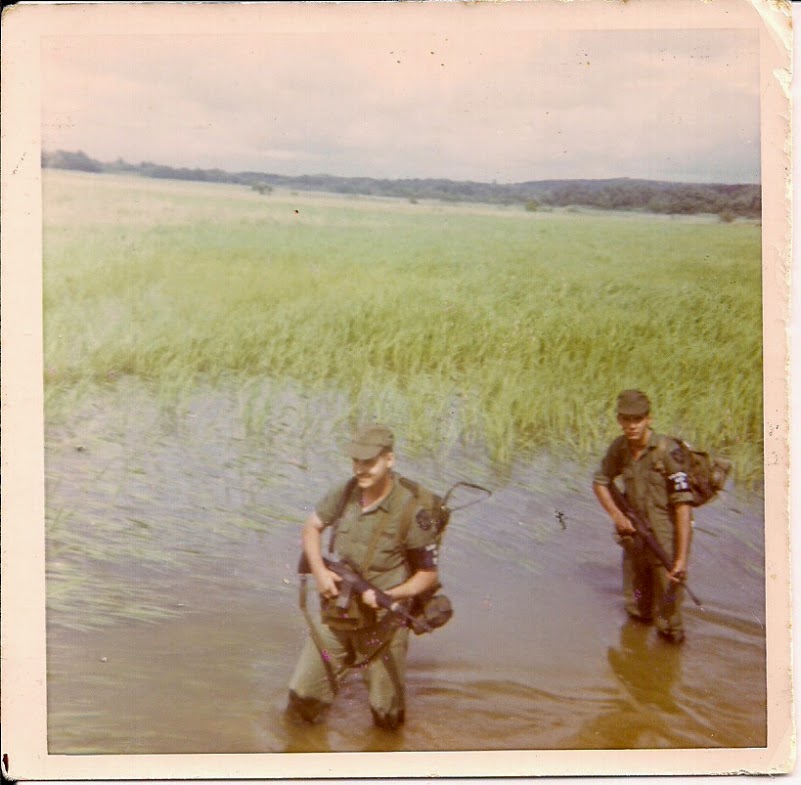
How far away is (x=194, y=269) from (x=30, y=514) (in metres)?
1.25

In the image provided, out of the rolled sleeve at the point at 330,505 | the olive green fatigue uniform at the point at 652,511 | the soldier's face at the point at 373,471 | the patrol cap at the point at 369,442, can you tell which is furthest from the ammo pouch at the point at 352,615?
the olive green fatigue uniform at the point at 652,511

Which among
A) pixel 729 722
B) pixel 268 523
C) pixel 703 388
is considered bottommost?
pixel 729 722

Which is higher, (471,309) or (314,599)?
(471,309)

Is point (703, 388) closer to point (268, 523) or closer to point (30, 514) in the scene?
point (268, 523)

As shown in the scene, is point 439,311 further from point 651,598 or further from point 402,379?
point 651,598

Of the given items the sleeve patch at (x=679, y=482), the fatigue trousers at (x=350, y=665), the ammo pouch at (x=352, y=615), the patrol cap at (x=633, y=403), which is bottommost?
the fatigue trousers at (x=350, y=665)

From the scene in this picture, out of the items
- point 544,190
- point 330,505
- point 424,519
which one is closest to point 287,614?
point 330,505

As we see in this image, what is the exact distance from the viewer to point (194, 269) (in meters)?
3.89

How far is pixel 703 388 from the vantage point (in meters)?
3.93

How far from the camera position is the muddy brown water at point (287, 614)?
3.76 metres

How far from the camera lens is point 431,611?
3.70m

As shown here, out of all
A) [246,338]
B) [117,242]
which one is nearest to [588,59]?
[246,338]

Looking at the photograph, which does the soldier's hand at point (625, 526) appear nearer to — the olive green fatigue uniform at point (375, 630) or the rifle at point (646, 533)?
the rifle at point (646, 533)

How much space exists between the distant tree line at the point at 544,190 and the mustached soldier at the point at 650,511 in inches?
35.8
